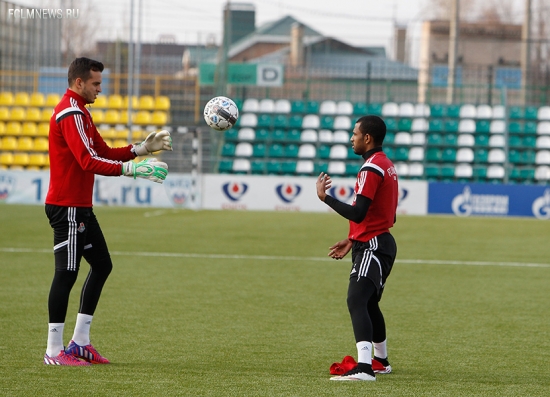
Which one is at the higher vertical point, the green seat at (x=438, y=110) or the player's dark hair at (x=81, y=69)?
the green seat at (x=438, y=110)

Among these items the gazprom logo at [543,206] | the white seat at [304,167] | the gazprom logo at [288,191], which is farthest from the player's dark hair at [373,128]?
the white seat at [304,167]

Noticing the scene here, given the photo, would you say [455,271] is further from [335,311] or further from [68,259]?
[68,259]

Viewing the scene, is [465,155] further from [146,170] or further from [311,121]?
[146,170]

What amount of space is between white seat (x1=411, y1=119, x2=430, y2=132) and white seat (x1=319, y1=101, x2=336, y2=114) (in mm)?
2620

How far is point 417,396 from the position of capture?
4.80 meters

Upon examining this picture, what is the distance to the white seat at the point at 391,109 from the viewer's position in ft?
87.5

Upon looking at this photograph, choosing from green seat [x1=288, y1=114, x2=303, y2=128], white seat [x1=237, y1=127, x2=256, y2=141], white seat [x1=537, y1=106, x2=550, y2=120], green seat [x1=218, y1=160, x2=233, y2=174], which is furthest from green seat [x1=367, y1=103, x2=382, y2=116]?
white seat [x1=537, y1=106, x2=550, y2=120]

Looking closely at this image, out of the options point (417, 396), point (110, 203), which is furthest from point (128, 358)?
point (110, 203)

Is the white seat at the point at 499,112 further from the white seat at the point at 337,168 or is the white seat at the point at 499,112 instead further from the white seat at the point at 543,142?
the white seat at the point at 337,168

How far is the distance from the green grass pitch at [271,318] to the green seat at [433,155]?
10.6m

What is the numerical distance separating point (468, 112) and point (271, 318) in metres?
20.5

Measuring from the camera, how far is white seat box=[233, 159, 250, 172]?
25.4 meters

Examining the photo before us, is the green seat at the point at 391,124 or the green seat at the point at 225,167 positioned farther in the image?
the green seat at the point at 391,124

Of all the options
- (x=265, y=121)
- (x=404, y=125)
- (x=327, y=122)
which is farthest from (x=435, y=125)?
(x=265, y=121)
